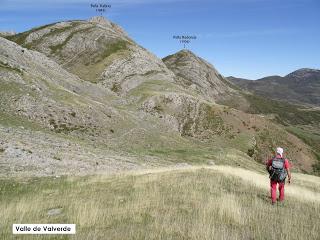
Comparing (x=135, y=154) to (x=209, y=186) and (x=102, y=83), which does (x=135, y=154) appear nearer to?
(x=209, y=186)

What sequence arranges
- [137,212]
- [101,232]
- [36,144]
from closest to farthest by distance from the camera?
[101,232] < [137,212] < [36,144]

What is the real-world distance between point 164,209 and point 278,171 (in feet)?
21.4

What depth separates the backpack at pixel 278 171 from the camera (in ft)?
66.2

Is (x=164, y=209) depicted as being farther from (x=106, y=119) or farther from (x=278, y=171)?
(x=106, y=119)

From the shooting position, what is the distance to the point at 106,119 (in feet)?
214

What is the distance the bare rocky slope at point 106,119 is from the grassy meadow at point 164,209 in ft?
30.8

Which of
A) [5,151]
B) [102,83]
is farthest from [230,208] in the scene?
[102,83]

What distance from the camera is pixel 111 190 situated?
2277 cm

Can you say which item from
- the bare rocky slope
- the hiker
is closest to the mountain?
the bare rocky slope

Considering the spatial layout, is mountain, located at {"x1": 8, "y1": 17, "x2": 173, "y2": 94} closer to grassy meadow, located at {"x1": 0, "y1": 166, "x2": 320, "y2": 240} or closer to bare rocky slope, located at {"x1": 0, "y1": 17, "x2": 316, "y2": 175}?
bare rocky slope, located at {"x1": 0, "y1": 17, "x2": 316, "y2": 175}

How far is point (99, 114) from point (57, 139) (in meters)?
18.3

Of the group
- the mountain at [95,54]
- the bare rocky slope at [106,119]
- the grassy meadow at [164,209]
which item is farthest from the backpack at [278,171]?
the mountain at [95,54]

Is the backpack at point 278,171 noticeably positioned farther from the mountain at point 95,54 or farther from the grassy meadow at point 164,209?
the mountain at point 95,54

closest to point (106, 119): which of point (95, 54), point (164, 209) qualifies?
point (164, 209)
